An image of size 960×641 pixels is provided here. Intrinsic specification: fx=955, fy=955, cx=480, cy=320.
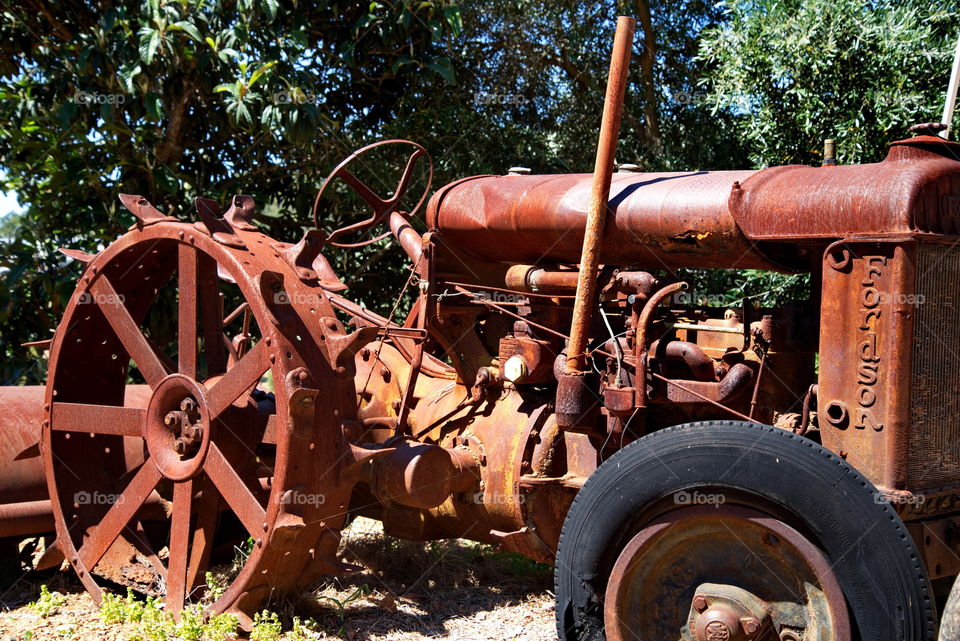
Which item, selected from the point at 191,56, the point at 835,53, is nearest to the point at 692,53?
the point at 835,53

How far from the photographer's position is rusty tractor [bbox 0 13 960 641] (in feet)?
9.45

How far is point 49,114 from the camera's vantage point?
270 inches

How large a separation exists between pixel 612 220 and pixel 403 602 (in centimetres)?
188

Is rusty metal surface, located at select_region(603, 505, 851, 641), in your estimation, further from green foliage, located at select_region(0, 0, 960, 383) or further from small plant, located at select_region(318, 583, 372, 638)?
green foliage, located at select_region(0, 0, 960, 383)

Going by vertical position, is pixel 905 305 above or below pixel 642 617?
above

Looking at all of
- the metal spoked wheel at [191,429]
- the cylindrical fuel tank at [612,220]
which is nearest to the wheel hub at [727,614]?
the cylindrical fuel tank at [612,220]

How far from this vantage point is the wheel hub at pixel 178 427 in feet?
12.2

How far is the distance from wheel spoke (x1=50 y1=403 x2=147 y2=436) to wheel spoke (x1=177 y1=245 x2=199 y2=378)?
292mm

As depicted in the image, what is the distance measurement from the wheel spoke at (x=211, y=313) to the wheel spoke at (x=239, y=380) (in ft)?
1.87

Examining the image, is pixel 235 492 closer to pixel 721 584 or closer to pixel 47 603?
pixel 47 603

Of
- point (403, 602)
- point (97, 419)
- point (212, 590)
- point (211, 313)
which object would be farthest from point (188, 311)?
point (403, 602)

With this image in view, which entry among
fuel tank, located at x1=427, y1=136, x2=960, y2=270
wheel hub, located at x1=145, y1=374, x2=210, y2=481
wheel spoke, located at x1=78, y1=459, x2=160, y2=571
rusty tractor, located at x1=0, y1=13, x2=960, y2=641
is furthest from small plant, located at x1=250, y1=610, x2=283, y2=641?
fuel tank, located at x1=427, y1=136, x2=960, y2=270

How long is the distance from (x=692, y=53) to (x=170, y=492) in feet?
20.1

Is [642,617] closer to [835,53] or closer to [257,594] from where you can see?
[257,594]
